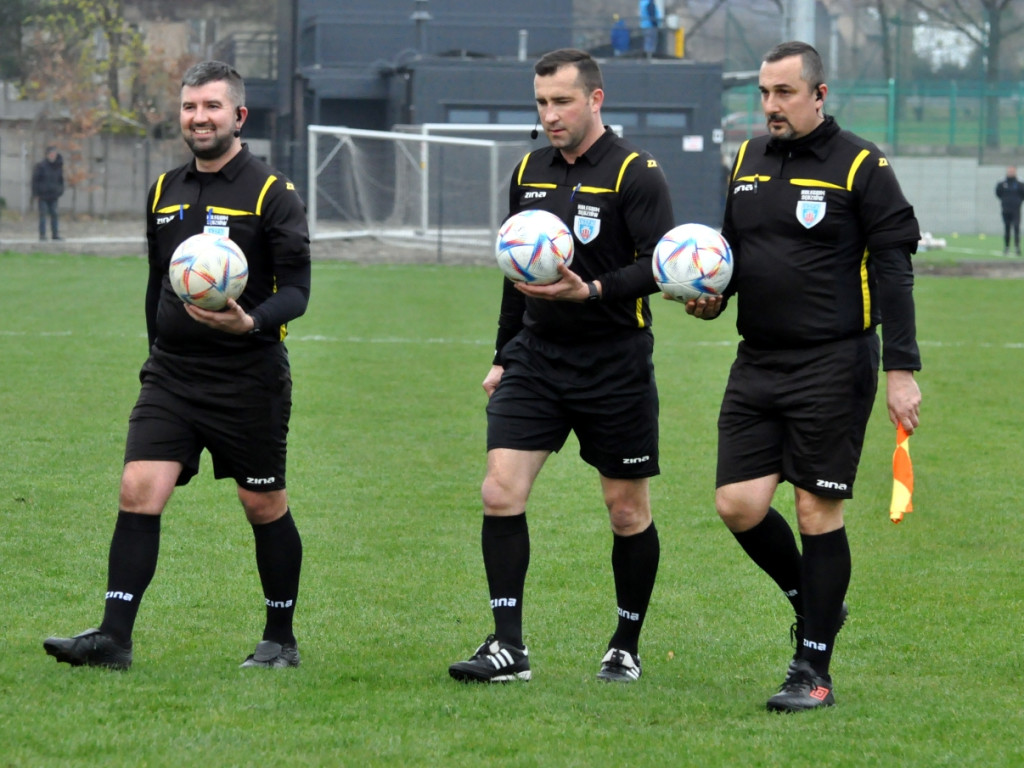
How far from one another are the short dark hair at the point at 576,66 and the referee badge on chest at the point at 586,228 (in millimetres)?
444

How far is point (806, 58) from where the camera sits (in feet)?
16.3

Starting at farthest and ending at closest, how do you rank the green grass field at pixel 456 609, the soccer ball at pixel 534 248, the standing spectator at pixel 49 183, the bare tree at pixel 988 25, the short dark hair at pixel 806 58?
1. the bare tree at pixel 988 25
2. the standing spectator at pixel 49 183
3. the soccer ball at pixel 534 248
4. the short dark hair at pixel 806 58
5. the green grass field at pixel 456 609

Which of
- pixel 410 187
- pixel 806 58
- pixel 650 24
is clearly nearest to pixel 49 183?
pixel 410 187

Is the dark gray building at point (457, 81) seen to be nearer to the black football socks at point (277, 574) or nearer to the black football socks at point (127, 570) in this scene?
the black football socks at point (277, 574)

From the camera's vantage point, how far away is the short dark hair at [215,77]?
5.07m

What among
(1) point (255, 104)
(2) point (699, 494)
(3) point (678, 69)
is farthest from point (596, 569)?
(1) point (255, 104)

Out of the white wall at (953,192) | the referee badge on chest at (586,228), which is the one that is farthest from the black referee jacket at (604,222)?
the white wall at (953,192)

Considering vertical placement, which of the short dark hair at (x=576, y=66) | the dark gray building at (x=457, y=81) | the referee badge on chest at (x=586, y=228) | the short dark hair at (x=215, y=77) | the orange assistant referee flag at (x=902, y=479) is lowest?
the orange assistant referee flag at (x=902, y=479)

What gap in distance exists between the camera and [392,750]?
4.27 m

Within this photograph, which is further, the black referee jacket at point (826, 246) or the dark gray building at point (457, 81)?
the dark gray building at point (457, 81)

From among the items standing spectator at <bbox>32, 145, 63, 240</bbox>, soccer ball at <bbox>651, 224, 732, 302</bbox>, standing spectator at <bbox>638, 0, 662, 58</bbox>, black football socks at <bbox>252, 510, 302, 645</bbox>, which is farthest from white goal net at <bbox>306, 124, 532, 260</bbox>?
soccer ball at <bbox>651, 224, 732, 302</bbox>

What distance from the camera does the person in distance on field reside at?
16.0 feet

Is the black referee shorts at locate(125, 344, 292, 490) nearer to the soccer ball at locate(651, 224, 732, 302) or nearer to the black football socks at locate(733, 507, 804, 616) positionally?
the soccer ball at locate(651, 224, 732, 302)

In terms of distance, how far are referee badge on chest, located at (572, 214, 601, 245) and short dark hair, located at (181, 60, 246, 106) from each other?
1233 mm
